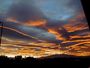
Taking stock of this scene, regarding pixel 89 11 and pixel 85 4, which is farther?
pixel 89 11

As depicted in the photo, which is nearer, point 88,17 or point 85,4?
point 85,4

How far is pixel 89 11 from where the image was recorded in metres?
3.80

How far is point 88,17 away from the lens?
12.5 feet

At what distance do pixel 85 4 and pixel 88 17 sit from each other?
399 mm

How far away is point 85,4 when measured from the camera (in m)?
3.52

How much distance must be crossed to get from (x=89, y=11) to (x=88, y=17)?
0.13 metres

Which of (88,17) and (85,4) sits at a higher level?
(85,4)

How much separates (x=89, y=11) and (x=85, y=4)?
33 cm

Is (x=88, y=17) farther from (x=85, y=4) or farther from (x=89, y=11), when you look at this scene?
(x=85, y=4)

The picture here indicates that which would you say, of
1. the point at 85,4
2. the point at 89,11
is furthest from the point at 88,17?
the point at 85,4
